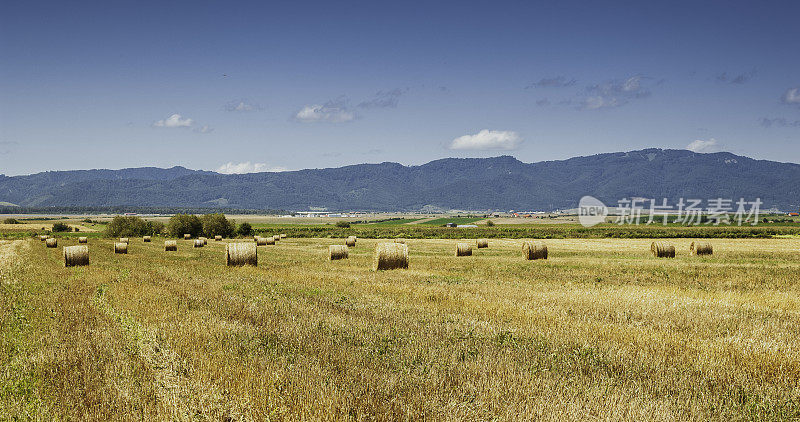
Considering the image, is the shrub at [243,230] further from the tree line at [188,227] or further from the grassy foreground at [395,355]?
the grassy foreground at [395,355]

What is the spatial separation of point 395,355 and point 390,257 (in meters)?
16.6

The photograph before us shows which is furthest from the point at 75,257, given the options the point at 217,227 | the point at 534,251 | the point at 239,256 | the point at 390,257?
the point at 217,227

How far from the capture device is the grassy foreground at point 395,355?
5371 mm

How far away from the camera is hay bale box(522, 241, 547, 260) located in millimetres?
30219

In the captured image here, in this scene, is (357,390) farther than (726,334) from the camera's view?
No

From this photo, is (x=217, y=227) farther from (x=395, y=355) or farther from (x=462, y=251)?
(x=395, y=355)

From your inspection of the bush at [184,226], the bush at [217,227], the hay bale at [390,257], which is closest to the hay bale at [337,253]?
the hay bale at [390,257]

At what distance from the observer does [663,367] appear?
6.82 m

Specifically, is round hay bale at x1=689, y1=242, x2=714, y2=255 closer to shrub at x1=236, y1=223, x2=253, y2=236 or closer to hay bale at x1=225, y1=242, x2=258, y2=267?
hay bale at x1=225, y1=242, x2=258, y2=267

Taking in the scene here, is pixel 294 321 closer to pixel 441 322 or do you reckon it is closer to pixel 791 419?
pixel 441 322

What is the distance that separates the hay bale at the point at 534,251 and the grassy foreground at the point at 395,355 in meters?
16.1

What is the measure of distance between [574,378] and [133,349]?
20.0 feet

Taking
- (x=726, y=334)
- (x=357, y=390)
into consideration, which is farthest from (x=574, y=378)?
(x=726, y=334)

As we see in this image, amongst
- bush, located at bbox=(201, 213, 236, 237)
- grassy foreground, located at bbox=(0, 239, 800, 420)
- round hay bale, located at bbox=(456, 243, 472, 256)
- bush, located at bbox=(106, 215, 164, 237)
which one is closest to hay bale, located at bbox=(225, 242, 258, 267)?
grassy foreground, located at bbox=(0, 239, 800, 420)
